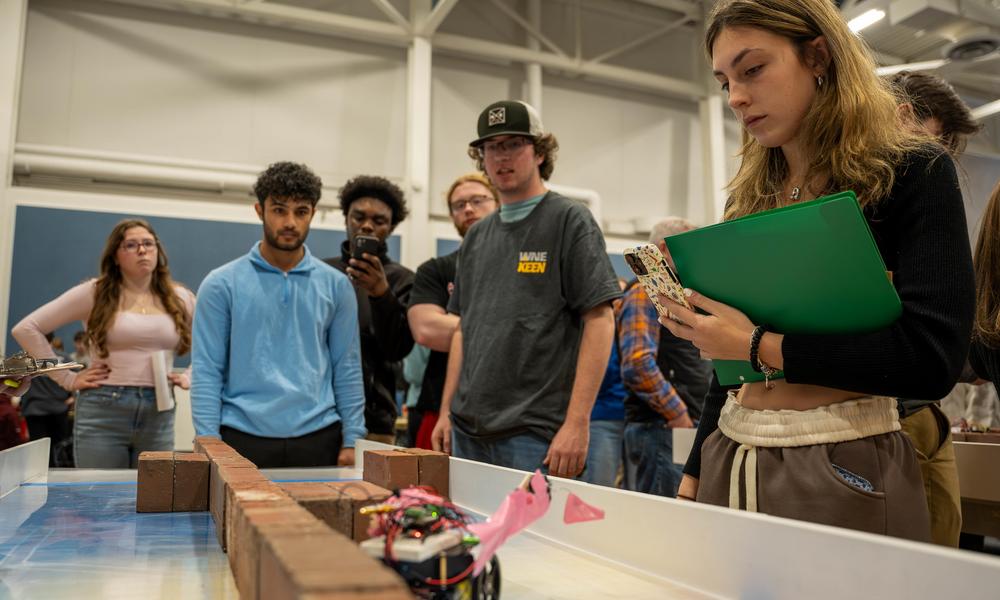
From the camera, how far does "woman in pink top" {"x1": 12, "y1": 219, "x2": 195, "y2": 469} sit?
8.63 feet

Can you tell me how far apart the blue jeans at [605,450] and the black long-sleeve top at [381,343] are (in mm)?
677

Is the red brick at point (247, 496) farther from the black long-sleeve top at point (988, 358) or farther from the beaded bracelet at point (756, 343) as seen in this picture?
the black long-sleeve top at point (988, 358)

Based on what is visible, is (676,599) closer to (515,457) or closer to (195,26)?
(515,457)

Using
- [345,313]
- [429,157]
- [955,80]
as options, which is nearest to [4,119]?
[429,157]

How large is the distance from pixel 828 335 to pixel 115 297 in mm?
2645

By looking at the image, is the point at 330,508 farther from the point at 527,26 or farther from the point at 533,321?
the point at 527,26

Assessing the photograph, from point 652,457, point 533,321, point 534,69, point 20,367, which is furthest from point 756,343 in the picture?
point 534,69

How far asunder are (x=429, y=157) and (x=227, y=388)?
4.30 m

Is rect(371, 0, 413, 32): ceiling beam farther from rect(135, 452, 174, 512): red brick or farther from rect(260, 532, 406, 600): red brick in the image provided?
rect(260, 532, 406, 600): red brick

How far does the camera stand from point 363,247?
2.30 m

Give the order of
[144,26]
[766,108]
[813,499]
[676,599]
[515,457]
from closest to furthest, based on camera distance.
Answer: [676,599] → [813,499] → [766,108] → [515,457] → [144,26]

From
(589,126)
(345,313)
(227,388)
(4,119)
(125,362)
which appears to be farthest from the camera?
(589,126)

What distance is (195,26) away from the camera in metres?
5.49

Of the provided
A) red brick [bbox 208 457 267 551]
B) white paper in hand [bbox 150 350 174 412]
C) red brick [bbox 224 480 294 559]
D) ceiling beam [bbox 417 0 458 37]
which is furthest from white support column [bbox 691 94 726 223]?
red brick [bbox 224 480 294 559]
